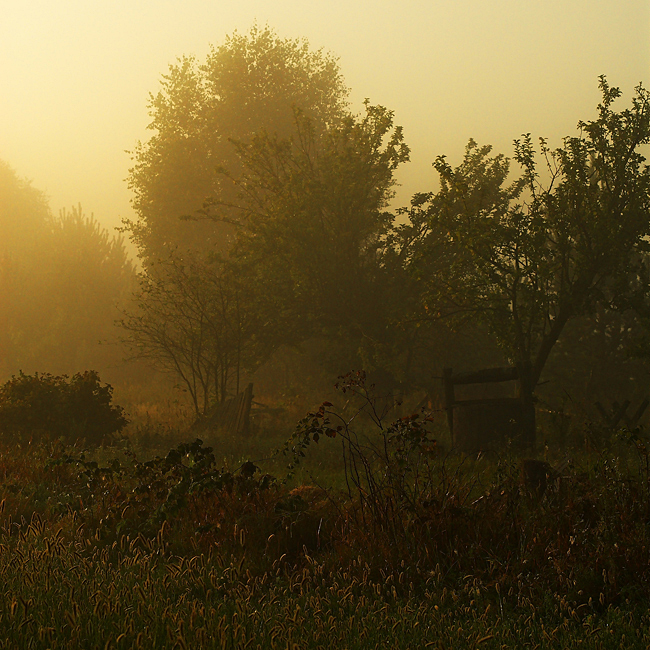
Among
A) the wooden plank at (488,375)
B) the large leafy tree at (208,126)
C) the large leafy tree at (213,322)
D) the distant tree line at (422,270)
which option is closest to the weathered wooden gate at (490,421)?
the wooden plank at (488,375)

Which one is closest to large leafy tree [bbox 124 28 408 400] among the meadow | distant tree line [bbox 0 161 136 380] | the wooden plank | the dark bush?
the dark bush

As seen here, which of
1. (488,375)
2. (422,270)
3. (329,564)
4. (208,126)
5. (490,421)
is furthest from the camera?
(208,126)

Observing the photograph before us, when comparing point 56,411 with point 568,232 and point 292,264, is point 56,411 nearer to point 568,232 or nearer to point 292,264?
point 292,264

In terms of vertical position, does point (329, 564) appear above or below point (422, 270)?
below

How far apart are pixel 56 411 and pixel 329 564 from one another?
11.9m

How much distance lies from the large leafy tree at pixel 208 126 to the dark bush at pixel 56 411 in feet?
61.1

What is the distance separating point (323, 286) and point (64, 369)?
78.7ft

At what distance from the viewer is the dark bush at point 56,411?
1547 cm

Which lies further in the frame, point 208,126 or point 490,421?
point 208,126

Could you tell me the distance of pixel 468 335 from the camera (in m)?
23.3

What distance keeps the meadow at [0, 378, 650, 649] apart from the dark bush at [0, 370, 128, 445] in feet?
23.5

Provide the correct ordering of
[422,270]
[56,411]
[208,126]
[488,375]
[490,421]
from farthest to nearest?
[208,126], [422,270], [56,411], [488,375], [490,421]

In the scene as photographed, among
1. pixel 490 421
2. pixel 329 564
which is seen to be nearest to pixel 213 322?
pixel 490 421

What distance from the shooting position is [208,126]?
35.9m
